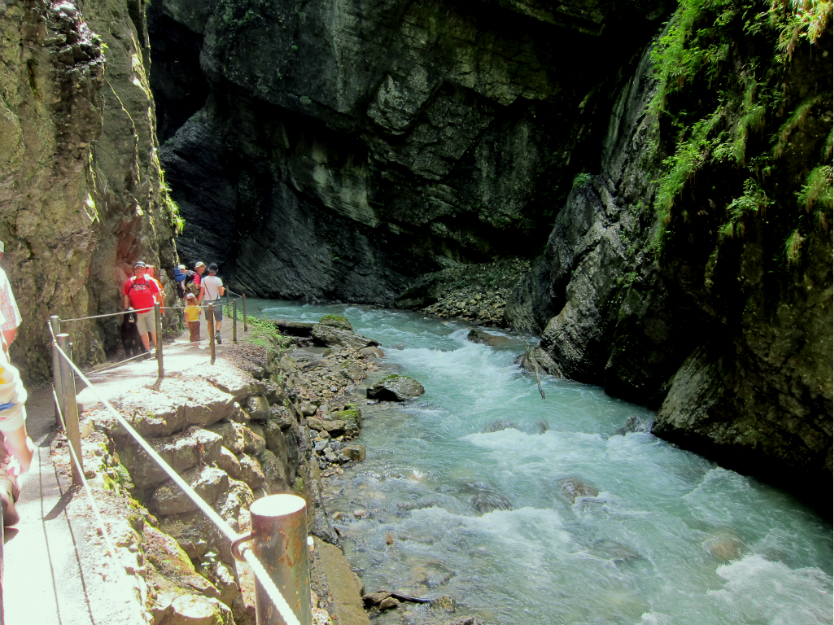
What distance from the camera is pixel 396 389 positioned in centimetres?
1206

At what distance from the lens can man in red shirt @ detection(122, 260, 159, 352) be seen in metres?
7.60

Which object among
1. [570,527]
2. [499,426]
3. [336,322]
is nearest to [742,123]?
[570,527]

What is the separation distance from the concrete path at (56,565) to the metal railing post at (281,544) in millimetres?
1311

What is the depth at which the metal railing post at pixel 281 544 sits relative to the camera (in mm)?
1668

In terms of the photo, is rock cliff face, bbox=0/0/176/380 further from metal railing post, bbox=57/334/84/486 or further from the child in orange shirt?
metal railing post, bbox=57/334/84/486

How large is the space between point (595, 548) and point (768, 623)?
1.82 meters

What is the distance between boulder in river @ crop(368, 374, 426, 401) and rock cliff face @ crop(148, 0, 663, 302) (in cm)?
1300

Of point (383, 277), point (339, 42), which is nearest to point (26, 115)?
point (339, 42)

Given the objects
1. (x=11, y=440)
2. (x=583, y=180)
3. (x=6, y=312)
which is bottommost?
(x=11, y=440)

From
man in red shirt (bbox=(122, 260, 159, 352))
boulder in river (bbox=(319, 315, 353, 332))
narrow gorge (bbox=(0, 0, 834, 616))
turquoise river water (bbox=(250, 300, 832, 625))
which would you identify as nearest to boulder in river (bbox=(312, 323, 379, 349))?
boulder in river (bbox=(319, 315, 353, 332))

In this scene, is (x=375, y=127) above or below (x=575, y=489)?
above

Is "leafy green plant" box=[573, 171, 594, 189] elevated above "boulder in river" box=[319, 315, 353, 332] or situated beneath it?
elevated above

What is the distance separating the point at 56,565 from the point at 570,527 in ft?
19.5

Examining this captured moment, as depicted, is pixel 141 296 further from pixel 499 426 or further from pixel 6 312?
pixel 499 426
